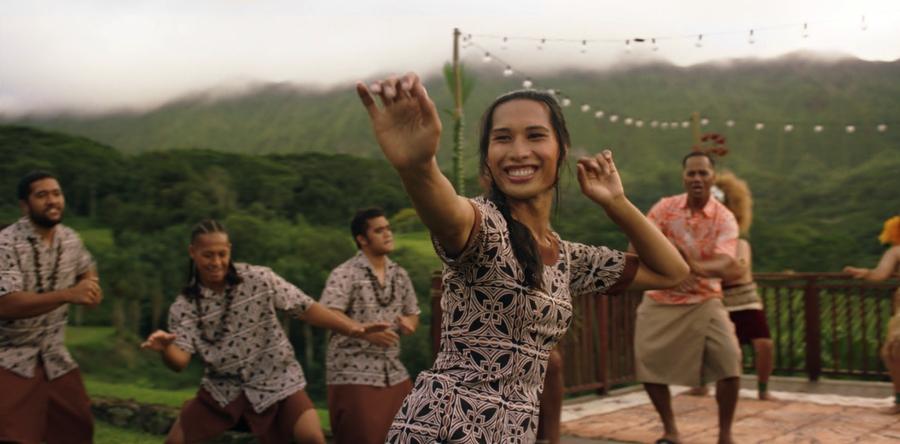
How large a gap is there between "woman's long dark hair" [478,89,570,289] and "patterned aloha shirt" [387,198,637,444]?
30 millimetres

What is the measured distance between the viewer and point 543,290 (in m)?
2.07

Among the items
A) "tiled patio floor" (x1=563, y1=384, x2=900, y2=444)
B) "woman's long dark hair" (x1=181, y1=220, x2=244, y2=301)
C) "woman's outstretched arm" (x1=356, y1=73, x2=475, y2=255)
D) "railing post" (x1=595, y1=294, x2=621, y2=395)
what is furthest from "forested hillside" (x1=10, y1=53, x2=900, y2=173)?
"woman's outstretched arm" (x1=356, y1=73, x2=475, y2=255)

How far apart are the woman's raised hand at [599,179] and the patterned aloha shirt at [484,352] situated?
0.43 m

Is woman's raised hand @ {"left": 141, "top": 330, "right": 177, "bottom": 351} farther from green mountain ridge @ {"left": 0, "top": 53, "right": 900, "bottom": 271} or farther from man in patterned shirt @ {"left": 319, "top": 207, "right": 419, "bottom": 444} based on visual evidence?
green mountain ridge @ {"left": 0, "top": 53, "right": 900, "bottom": 271}

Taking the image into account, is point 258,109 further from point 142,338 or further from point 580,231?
point 580,231

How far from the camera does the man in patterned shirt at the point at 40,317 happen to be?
4.54m

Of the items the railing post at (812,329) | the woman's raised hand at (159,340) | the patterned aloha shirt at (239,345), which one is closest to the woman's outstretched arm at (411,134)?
the woman's raised hand at (159,340)

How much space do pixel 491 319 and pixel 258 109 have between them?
9361mm

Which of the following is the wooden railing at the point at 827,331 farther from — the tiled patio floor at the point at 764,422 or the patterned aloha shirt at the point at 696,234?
the patterned aloha shirt at the point at 696,234

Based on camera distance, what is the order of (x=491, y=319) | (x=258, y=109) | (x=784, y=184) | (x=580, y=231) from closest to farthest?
(x=491, y=319) → (x=580, y=231) → (x=258, y=109) → (x=784, y=184)

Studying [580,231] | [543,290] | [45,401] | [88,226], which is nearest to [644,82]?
[580,231]

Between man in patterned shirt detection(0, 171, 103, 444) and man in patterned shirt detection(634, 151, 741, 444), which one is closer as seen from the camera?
man in patterned shirt detection(0, 171, 103, 444)

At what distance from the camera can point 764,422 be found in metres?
6.40

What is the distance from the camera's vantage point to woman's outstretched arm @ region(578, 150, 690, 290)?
2.44 meters
